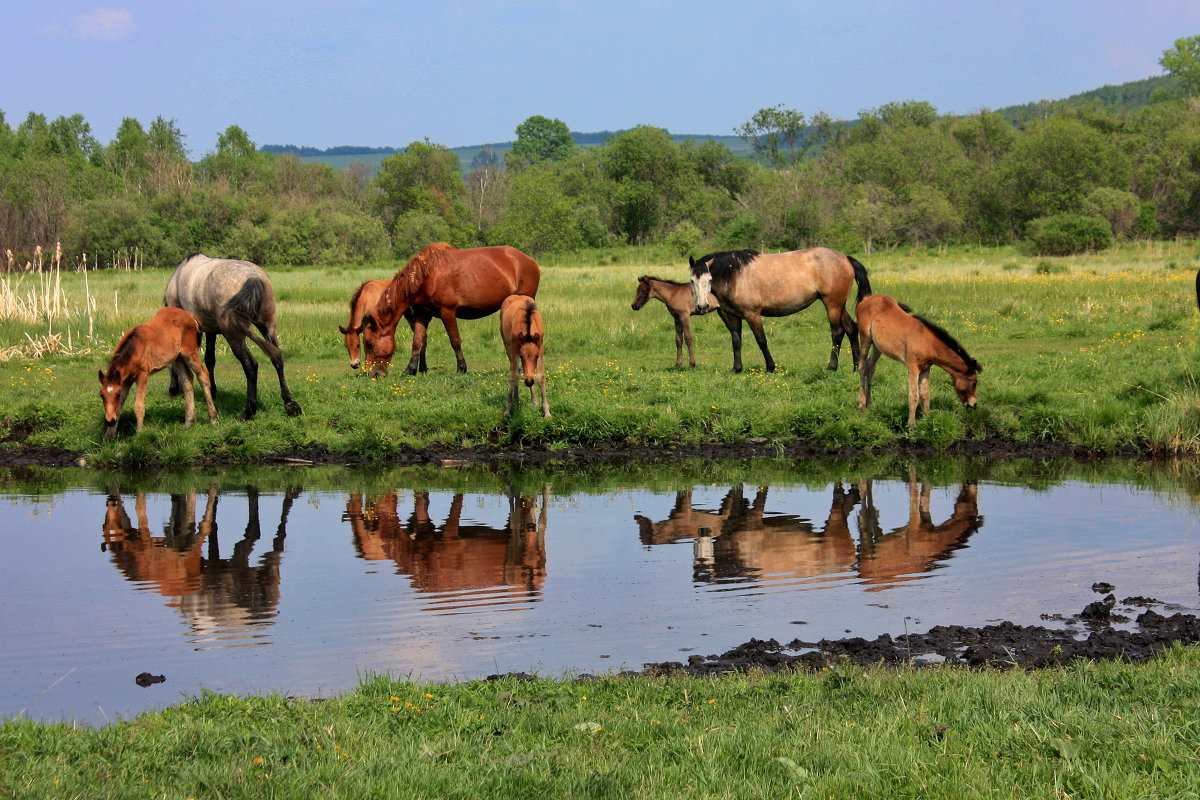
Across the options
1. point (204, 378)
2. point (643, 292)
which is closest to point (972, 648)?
point (204, 378)

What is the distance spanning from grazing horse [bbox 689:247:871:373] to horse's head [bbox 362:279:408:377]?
4890mm

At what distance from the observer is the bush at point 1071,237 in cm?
5097

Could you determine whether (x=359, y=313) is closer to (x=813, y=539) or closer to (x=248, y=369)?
(x=248, y=369)

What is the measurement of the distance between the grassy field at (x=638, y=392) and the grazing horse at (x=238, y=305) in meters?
0.48

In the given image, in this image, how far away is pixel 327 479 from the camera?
1338 centimetres

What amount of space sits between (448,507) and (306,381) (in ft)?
19.9

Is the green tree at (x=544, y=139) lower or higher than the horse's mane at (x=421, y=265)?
higher

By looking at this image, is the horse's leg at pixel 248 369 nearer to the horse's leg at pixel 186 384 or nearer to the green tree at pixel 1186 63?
the horse's leg at pixel 186 384

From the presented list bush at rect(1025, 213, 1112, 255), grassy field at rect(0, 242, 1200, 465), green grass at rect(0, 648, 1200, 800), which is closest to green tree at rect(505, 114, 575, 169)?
bush at rect(1025, 213, 1112, 255)

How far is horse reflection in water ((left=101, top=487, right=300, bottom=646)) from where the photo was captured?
8.08 metres

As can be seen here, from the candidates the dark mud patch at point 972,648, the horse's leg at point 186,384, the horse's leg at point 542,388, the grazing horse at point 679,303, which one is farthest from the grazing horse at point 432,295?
the dark mud patch at point 972,648

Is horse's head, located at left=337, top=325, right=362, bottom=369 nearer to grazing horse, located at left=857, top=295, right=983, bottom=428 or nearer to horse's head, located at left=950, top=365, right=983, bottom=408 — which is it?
grazing horse, located at left=857, top=295, right=983, bottom=428

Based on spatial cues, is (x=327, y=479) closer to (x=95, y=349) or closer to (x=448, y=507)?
(x=448, y=507)

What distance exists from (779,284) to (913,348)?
4786 millimetres
